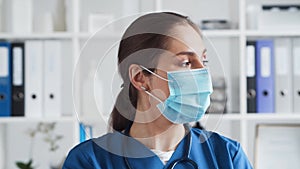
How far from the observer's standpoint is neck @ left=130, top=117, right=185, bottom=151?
109 cm

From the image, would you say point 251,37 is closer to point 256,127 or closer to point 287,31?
point 287,31

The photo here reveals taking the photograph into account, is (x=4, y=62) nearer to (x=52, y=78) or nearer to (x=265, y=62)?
(x=52, y=78)

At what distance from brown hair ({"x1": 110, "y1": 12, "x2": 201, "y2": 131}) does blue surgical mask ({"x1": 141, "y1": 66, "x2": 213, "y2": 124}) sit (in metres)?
0.03

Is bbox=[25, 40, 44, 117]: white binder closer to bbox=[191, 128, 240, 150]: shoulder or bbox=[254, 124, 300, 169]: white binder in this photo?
bbox=[254, 124, 300, 169]: white binder

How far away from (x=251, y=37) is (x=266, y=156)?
1.68ft

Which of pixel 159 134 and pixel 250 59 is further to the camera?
pixel 250 59

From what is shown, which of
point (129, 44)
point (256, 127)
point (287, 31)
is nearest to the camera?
point (129, 44)

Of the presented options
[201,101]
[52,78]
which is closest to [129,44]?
[201,101]

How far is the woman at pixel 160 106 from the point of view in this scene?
39.0 inches

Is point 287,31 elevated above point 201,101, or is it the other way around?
point 287,31

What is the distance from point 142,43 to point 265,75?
4.84ft

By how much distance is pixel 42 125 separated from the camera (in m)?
2.62

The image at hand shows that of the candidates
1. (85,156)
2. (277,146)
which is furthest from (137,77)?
(277,146)

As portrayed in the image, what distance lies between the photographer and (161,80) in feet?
3.32
